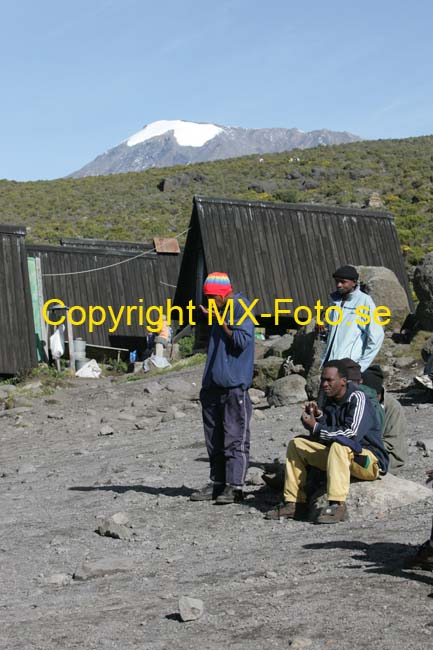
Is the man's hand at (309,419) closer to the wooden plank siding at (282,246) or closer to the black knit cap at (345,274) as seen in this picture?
the black knit cap at (345,274)

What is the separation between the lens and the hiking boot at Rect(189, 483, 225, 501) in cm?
843

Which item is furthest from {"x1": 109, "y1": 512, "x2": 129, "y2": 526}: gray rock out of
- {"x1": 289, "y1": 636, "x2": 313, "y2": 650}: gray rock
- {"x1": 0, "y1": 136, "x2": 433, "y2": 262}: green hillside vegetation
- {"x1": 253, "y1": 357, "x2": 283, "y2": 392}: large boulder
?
{"x1": 0, "y1": 136, "x2": 433, "y2": 262}: green hillside vegetation

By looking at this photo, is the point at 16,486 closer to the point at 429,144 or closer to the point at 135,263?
the point at 135,263

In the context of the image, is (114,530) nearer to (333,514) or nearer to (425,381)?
(333,514)

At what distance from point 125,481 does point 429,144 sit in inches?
2647

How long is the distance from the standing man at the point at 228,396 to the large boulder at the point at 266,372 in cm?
848

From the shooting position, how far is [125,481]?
10.1 meters

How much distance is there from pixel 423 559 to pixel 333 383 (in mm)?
2029

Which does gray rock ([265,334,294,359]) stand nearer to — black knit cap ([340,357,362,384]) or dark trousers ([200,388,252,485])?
dark trousers ([200,388,252,485])

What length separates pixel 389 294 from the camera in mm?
19734

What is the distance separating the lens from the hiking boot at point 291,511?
751 centimetres

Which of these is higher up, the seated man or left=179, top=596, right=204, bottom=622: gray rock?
the seated man

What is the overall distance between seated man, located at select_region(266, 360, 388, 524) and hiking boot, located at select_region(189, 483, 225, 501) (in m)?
0.89

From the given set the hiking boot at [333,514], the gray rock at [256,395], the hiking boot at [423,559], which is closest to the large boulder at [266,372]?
the gray rock at [256,395]
